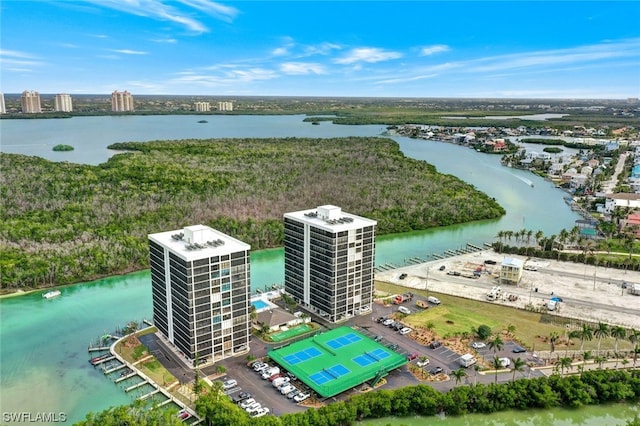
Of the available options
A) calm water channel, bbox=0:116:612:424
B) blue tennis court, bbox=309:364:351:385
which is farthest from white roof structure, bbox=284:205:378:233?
calm water channel, bbox=0:116:612:424

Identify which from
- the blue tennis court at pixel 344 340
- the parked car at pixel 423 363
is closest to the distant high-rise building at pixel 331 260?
the blue tennis court at pixel 344 340

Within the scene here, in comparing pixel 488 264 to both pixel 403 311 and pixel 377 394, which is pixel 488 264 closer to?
pixel 403 311

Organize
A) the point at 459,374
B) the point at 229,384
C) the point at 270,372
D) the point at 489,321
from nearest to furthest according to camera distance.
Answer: the point at 459,374
the point at 229,384
the point at 270,372
the point at 489,321

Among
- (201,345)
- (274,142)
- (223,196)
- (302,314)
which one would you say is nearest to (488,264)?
(302,314)

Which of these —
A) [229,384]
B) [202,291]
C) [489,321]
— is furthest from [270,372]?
[489,321]

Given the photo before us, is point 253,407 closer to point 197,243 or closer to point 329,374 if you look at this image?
point 329,374

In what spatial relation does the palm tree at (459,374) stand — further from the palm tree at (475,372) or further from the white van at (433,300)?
the white van at (433,300)

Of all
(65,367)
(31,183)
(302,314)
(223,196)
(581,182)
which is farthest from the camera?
(581,182)
